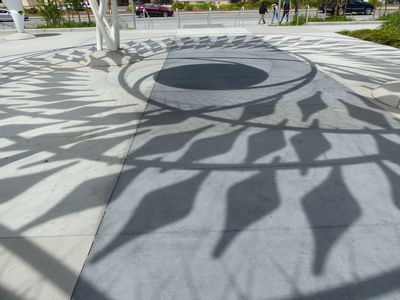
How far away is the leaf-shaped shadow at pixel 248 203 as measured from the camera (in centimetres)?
297

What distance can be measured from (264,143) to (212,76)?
460 cm

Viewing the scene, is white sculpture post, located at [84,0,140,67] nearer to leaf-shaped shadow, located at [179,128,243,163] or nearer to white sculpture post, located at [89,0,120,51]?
white sculpture post, located at [89,0,120,51]

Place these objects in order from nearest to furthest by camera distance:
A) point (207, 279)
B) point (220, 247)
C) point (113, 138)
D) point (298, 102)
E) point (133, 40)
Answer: point (207, 279)
point (220, 247)
point (113, 138)
point (298, 102)
point (133, 40)

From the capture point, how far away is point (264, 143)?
470 cm

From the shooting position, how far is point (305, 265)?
261cm

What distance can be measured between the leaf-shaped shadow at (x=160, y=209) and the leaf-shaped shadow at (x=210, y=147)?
0.56m

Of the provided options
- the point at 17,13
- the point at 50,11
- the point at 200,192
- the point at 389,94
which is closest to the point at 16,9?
the point at 17,13

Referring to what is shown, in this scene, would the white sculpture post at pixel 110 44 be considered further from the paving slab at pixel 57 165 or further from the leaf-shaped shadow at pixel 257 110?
the leaf-shaped shadow at pixel 257 110

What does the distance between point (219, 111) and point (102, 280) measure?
420 cm

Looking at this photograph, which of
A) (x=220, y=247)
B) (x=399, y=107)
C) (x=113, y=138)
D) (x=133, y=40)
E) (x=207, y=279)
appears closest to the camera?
(x=207, y=279)

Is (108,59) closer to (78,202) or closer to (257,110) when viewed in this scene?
(257,110)

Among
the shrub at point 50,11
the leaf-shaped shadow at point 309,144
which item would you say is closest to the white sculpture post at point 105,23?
the leaf-shaped shadow at point 309,144

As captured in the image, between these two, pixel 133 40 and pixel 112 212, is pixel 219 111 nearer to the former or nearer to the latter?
pixel 112 212

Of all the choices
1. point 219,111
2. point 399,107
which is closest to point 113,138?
point 219,111
